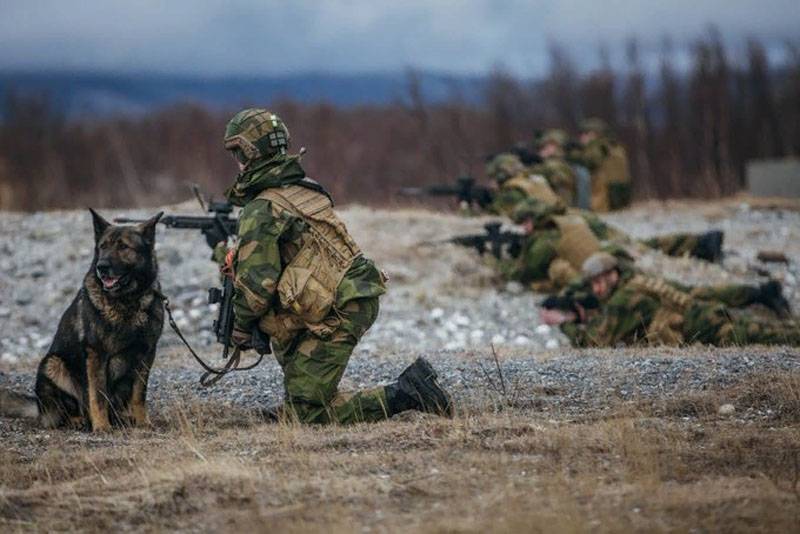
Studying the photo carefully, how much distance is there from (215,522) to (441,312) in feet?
31.4

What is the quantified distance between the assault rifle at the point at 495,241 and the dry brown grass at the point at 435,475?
8.76 metres

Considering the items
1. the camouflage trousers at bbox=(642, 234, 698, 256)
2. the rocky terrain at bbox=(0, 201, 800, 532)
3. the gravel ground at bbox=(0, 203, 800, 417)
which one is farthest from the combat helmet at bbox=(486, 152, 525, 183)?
the rocky terrain at bbox=(0, 201, 800, 532)

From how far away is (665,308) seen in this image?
12906 millimetres

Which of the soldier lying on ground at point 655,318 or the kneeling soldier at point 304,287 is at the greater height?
the kneeling soldier at point 304,287

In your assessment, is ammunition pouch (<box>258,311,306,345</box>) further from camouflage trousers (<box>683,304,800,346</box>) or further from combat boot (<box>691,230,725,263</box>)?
combat boot (<box>691,230,725,263</box>)

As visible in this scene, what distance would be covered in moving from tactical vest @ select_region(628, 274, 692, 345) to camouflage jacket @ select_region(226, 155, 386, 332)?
4824mm

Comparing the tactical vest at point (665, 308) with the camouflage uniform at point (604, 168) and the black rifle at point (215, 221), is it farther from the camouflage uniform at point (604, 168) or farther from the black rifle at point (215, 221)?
the camouflage uniform at point (604, 168)

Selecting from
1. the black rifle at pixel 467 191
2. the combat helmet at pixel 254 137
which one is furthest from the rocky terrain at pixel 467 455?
the black rifle at pixel 467 191

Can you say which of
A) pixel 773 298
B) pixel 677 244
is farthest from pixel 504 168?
pixel 773 298

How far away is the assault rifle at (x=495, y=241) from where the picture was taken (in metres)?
17.2

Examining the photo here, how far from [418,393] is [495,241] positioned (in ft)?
30.0

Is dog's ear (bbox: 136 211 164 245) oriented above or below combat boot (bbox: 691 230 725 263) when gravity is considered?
above

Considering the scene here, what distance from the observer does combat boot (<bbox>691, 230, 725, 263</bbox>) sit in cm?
1794

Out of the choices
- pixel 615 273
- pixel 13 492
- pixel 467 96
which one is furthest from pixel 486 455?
pixel 467 96
